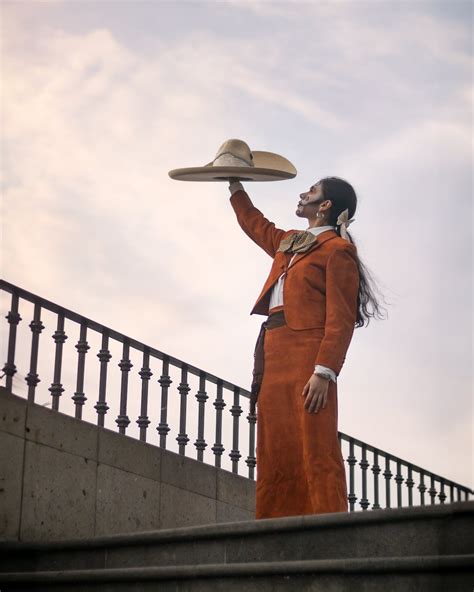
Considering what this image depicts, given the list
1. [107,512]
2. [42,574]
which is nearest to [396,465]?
[107,512]

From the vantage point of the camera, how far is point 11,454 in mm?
8789

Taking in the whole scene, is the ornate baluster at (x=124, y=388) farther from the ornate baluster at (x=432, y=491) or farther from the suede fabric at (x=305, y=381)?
the ornate baluster at (x=432, y=491)

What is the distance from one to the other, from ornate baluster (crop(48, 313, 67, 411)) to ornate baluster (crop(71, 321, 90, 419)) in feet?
0.55

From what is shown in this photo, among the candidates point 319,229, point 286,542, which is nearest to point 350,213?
point 319,229

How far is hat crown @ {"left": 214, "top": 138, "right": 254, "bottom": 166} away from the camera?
918cm

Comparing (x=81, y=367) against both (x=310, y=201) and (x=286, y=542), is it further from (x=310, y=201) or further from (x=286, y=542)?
(x=286, y=542)

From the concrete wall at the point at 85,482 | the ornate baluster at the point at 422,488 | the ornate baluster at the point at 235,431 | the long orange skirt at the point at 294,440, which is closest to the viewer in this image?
the long orange skirt at the point at 294,440

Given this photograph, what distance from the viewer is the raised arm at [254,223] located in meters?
9.07

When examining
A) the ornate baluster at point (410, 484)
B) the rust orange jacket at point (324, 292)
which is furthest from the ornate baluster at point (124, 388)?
the ornate baluster at point (410, 484)

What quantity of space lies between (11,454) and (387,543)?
3256 millimetres

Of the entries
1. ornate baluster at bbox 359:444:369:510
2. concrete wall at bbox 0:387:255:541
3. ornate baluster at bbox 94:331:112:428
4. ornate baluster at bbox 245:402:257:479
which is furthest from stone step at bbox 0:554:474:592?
ornate baluster at bbox 359:444:369:510

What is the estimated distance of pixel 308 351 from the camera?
8.23 meters

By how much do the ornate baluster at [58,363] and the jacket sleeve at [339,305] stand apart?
90.3 inches

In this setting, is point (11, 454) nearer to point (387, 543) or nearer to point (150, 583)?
point (150, 583)
